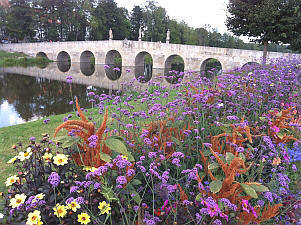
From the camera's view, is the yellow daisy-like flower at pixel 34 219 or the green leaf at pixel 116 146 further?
the green leaf at pixel 116 146

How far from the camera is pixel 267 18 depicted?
Answer: 12633mm

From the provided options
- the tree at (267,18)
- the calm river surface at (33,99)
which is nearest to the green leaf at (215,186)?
the calm river surface at (33,99)

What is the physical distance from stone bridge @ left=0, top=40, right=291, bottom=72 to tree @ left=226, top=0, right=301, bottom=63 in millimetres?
2524

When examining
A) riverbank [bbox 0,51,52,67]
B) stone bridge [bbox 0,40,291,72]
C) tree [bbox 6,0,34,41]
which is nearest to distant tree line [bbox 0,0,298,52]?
tree [bbox 6,0,34,41]

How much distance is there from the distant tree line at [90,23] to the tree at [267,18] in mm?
24875

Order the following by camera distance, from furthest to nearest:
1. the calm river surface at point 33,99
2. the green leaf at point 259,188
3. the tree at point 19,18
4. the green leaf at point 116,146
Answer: the tree at point 19,18 → the calm river surface at point 33,99 → the green leaf at point 116,146 → the green leaf at point 259,188

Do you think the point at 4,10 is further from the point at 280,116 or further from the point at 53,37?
the point at 280,116

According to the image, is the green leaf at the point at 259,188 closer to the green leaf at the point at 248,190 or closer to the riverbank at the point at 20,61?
the green leaf at the point at 248,190

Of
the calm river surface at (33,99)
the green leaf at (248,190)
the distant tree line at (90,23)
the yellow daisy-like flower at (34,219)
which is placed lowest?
the calm river surface at (33,99)

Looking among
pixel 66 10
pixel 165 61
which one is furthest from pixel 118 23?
pixel 165 61

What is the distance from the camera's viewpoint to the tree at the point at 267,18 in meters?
12.6

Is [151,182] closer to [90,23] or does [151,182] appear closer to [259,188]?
[259,188]

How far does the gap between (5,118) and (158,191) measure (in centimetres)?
851

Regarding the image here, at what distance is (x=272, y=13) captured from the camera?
12.5m
